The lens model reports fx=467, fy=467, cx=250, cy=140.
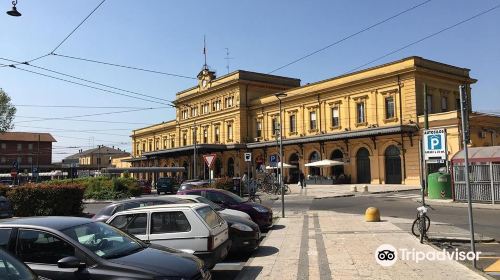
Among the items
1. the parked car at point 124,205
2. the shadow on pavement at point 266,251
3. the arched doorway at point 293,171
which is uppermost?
the arched doorway at point 293,171

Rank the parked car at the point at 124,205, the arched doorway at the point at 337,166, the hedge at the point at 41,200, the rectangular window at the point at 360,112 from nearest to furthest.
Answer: the parked car at the point at 124,205
the hedge at the point at 41,200
the rectangular window at the point at 360,112
the arched doorway at the point at 337,166

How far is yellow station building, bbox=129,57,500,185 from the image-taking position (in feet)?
138

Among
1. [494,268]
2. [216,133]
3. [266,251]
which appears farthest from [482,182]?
[216,133]

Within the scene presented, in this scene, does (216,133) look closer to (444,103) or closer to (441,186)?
(444,103)

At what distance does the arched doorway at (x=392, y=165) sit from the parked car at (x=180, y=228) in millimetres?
36190

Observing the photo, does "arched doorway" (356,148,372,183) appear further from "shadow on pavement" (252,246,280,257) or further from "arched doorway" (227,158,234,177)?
"shadow on pavement" (252,246,280,257)

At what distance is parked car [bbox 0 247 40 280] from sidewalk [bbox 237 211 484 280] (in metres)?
4.73

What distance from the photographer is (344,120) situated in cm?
4897

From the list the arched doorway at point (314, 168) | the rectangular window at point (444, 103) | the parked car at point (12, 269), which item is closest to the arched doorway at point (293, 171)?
the arched doorway at point (314, 168)

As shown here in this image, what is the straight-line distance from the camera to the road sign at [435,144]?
1281 cm

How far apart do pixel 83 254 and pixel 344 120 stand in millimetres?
44769

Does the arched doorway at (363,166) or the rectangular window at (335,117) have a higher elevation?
the rectangular window at (335,117)

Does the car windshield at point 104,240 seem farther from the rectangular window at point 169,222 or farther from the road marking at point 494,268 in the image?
the road marking at point 494,268

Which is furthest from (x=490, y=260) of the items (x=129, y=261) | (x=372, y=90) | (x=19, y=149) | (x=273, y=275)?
(x=19, y=149)
